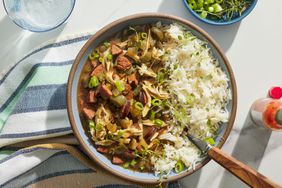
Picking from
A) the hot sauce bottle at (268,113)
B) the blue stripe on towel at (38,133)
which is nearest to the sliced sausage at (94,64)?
the blue stripe on towel at (38,133)

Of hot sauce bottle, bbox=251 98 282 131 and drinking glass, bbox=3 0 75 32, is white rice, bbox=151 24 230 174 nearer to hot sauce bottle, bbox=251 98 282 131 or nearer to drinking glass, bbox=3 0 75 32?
hot sauce bottle, bbox=251 98 282 131

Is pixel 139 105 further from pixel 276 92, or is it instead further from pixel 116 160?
pixel 276 92

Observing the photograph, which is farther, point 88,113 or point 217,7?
point 217,7

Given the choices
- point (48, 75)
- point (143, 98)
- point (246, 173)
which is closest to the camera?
point (246, 173)

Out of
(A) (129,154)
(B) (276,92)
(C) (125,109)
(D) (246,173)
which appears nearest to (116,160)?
(A) (129,154)

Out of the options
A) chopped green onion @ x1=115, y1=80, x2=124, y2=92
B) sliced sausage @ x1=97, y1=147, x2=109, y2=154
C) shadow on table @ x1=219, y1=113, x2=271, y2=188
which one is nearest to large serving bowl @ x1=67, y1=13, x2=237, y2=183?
sliced sausage @ x1=97, y1=147, x2=109, y2=154

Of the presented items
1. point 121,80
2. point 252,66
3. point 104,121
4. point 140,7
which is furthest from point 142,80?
point 252,66

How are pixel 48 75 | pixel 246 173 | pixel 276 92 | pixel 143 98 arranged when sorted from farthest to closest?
pixel 276 92 < pixel 48 75 < pixel 143 98 < pixel 246 173
